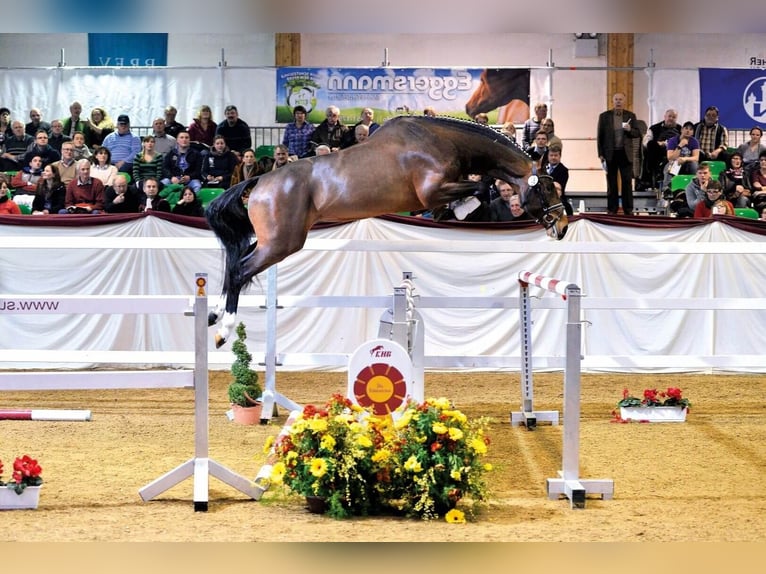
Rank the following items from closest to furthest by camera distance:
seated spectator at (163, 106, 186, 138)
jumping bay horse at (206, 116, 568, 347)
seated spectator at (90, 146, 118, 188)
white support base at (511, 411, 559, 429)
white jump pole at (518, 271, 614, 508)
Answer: white jump pole at (518, 271, 614, 508) < jumping bay horse at (206, 116, 568, 347) < white support base at (511, 411, 559, 429) < seated spectator at (90, 146, 118, 188) < seated spectator at (163, 106, 186, 138)

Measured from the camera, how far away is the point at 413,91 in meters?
13.6

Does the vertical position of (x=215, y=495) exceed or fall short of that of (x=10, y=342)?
it falls short

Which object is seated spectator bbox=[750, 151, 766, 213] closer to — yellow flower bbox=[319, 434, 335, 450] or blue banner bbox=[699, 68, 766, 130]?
blue banner bbox=[699, 68, 766, 130]

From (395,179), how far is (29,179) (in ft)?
25.8

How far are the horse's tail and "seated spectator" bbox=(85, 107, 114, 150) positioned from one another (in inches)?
315

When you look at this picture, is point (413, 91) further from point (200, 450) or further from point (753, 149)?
point (200, 450)

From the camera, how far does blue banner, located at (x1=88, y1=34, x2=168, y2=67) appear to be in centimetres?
1453

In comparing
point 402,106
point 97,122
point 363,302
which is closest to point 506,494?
point 363,302

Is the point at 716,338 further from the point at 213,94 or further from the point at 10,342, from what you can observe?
the point at 213,94

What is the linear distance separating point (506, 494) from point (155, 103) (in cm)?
1135

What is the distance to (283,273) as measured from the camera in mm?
8711

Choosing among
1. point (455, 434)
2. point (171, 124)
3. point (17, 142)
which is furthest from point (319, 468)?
point (17, 142)

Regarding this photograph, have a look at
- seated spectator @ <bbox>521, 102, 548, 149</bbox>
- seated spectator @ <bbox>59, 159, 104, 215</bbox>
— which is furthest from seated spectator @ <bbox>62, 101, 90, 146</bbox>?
seated spectator @ <bbox>521, 102, 548, 149</bbox>

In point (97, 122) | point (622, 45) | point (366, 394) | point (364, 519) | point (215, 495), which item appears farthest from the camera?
point (622, 45)
